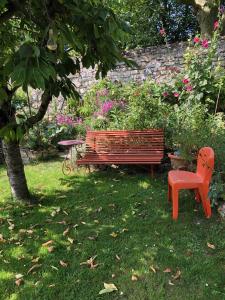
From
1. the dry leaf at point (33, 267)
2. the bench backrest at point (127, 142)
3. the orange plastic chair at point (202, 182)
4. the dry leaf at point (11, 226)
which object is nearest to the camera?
the dry leaf at point (33, 267)

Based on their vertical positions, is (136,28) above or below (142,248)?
above

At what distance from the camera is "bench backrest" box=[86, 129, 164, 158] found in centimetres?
673

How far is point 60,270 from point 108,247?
0.66m

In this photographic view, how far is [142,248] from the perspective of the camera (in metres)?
3.96

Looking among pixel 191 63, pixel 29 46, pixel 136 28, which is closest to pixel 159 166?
pixel 191 63

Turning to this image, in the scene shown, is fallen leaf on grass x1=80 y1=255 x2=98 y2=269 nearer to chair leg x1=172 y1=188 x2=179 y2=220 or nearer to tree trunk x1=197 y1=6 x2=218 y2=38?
chair leg x1=172 y1=188 x2=179 y2=220

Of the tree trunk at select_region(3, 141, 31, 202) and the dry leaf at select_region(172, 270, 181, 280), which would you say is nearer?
the dry leaf at select_region(172, 270, 181, 280)

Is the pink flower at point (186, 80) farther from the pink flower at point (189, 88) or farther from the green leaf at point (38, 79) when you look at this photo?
the green leaf at point (38, 79)

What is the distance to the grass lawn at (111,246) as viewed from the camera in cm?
329

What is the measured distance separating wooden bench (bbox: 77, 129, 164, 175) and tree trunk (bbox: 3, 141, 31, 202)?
149cm

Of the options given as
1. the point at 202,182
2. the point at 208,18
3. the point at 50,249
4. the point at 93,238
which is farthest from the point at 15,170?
the point at 208,18

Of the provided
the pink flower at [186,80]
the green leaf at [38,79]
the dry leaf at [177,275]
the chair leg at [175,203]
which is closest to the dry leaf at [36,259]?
the dry leaf at [177,275]

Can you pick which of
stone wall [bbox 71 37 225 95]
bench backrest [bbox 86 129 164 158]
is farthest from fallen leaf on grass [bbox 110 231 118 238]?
stone wall [bbox 71 37 225 95]

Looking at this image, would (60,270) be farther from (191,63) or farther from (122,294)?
(191,63)
